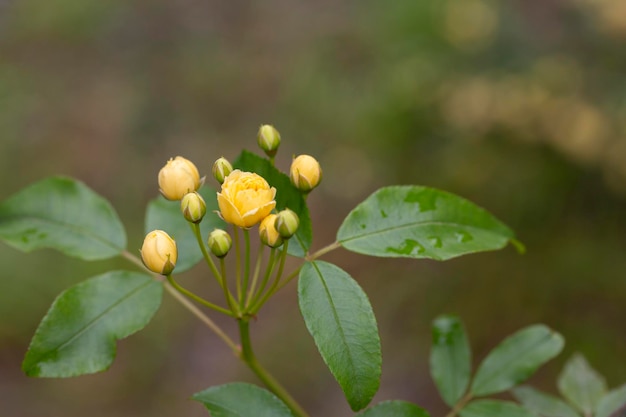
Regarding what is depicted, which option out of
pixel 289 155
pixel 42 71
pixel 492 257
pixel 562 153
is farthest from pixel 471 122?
pixel 42 71

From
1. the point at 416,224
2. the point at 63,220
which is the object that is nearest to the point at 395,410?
the point at 416,224

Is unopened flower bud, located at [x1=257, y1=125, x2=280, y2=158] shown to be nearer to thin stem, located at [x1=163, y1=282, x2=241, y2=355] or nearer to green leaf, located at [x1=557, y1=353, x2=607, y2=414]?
thin stem, located at [x1=163, y1=282, x2=241, y2=355]

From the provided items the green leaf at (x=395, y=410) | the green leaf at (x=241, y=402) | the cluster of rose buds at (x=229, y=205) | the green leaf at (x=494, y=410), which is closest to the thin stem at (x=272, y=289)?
the cluster of rose buds at (x=229, y=205)

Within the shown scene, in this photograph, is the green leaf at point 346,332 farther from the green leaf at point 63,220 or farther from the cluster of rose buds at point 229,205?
the green leaf at point 63,220

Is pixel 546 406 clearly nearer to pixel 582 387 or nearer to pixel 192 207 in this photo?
pixel 582 387

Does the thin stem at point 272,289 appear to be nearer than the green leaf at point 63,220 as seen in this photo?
Yes

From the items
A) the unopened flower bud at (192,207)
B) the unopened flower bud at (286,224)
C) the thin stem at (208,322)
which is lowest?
the thin stem at (208,322)
